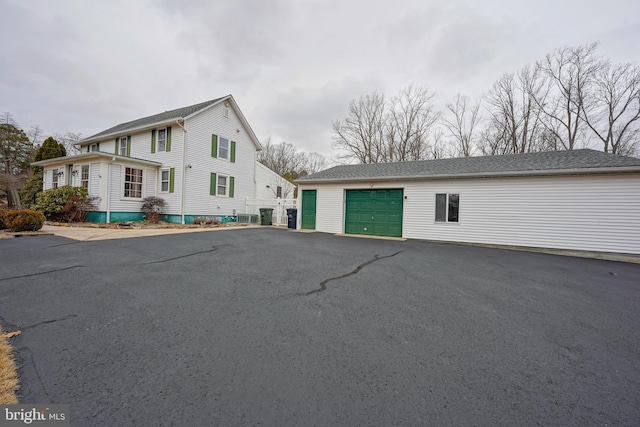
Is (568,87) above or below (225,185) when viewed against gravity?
above

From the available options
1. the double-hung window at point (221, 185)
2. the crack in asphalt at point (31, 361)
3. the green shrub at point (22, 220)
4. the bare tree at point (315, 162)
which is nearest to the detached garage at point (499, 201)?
the double-hung window at point (221, 185)

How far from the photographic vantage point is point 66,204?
12203 mm

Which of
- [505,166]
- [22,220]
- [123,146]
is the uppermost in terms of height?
[123,146]

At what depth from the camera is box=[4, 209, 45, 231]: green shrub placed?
29.4 ft

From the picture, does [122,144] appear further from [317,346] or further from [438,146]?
[438,146]

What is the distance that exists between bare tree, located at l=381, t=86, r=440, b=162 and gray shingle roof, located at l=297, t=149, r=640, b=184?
1194 cm

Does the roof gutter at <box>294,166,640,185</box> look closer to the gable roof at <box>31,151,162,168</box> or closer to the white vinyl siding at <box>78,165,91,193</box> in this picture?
the gable roof at <box>31,151,162,168</box>

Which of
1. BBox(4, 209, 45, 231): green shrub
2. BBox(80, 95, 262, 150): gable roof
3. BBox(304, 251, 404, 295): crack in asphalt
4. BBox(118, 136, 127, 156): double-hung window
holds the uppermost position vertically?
BBox(80, 95, 262, 150): gable roof

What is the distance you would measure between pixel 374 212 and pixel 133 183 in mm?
13903

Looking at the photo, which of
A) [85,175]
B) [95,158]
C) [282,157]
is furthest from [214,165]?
[282,157]

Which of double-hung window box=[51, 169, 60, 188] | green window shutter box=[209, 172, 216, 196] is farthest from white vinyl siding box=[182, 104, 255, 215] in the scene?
double-hung window box=[51, 169, 60, 188]

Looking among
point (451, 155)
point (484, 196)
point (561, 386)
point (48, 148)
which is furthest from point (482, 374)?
point (48, 148)

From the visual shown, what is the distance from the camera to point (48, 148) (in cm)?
1861

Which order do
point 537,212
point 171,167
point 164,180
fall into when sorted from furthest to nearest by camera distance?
point 164,180 → point 171,167 → point 537,212
